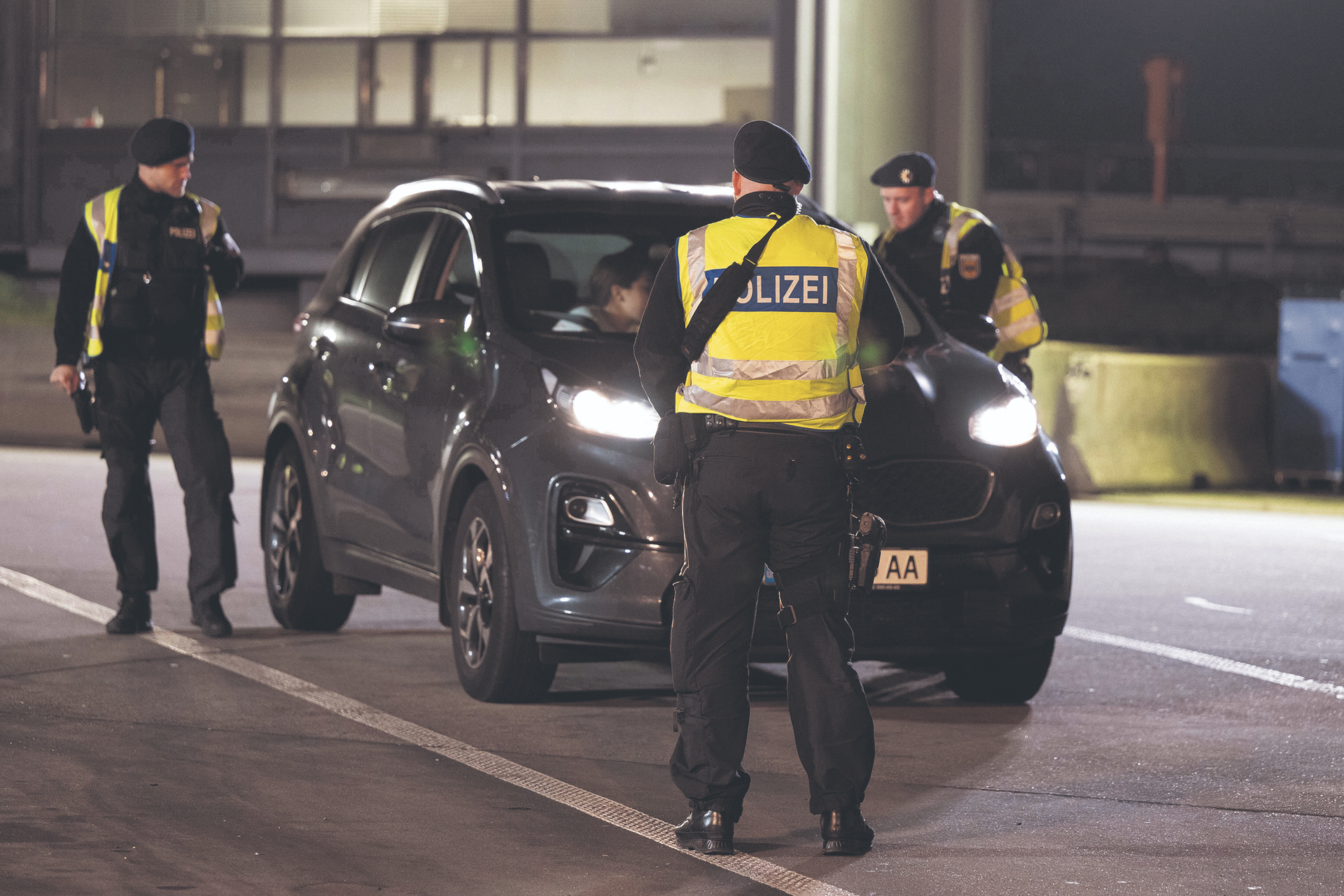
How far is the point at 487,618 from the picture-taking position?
756cm

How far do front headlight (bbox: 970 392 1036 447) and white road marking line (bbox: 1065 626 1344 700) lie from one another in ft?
5.15

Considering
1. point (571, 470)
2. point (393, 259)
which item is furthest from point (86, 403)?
point (571, 470)

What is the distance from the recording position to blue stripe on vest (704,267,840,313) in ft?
18.6

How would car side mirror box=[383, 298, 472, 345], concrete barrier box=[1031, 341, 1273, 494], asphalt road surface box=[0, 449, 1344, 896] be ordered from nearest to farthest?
1. asphalt road surface box=[0, 449, 1344, 896]
2. car side mirror box=[383, 298, 472, 345]
3. concrete barrier box=[1031, 341, 1273, 494]

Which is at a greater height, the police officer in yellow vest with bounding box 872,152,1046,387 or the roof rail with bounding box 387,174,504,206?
the roof rail with bounding box 387,174,504,206

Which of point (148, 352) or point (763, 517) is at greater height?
point (148, 352)

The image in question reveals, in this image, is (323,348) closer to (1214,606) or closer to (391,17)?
(1214,606)

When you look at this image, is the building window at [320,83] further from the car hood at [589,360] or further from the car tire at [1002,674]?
the car tire at [1002,674]

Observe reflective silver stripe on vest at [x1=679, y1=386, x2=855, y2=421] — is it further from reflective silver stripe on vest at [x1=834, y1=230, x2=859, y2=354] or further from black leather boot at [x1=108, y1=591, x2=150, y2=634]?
black leather boot at [x1=108, y1=591, x2=150, y2=634]

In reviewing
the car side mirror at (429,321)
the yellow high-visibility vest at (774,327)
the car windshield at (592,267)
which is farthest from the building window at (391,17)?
the yellow high-visibility vest at (774,327)

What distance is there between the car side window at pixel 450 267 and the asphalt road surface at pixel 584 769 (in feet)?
4.46

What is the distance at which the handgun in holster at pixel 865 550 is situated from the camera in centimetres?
571

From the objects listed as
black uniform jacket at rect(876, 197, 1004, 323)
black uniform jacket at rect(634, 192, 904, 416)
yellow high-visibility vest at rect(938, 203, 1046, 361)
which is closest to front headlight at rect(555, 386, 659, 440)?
black uniform jacket at rect(634, 192, 904, 416)

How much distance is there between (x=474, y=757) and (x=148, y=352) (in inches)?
114
